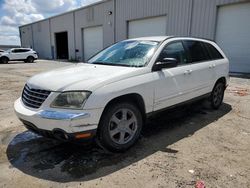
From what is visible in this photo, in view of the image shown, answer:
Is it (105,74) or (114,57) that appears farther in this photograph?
(114,57)

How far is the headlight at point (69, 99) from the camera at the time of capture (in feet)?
9.87

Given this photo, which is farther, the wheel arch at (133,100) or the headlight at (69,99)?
the wheel arch at (133,100)

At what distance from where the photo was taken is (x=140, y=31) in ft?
59.0

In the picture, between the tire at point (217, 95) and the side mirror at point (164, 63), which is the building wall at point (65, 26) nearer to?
the tire at point (217, 95)

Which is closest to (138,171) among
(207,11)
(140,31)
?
(207,11)

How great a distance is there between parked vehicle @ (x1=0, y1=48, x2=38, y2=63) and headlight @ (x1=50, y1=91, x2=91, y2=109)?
24.9 metres

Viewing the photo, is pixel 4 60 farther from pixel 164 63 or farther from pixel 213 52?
pixel 164 63

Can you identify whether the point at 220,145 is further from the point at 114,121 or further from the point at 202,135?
the point at 114,121

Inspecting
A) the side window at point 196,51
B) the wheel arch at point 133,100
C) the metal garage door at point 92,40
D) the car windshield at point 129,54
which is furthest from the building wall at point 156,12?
the wheel arch at point 133,100

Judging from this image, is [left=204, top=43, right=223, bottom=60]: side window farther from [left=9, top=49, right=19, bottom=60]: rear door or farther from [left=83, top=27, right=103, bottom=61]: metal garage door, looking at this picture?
[left=9, top=49, right=19, bottom=60]: rear door

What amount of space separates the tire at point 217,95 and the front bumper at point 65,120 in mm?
3503

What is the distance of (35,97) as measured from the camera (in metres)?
3.25

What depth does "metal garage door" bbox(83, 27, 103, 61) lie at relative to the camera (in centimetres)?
2325

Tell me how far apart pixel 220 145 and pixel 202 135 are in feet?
1.44
